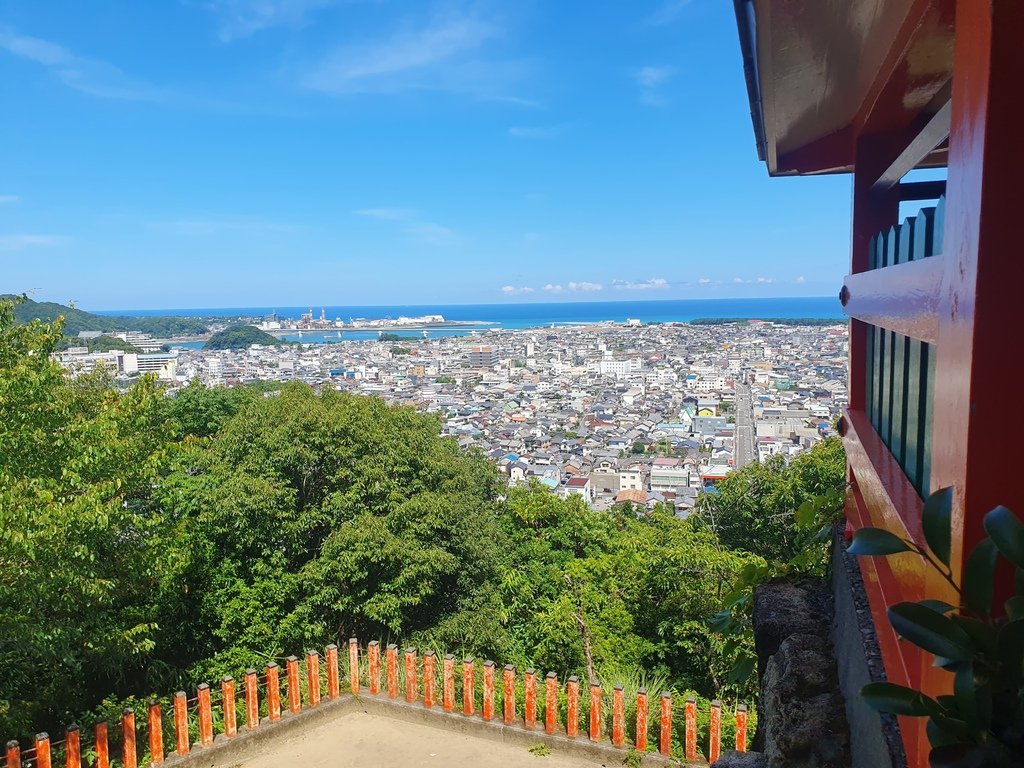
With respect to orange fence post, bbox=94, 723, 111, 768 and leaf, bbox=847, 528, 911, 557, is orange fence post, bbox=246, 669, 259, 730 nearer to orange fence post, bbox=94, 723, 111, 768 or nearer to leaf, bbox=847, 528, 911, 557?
orange fence post, bbox=94, 723, 111, 768

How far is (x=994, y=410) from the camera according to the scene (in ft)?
2.30

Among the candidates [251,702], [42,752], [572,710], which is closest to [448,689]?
[572,710]

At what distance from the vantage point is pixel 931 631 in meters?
0.56

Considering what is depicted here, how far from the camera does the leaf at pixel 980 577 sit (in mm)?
556

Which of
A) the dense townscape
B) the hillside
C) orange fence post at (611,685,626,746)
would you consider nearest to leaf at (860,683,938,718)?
orange fence post at (611,685,626,746)

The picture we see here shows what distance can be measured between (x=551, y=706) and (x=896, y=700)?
13.8ft

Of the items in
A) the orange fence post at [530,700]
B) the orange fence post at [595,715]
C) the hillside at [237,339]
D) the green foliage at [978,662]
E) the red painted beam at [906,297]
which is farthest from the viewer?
the hillside at [237,339]

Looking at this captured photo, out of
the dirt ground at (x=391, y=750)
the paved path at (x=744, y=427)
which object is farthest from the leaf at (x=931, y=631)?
the paved path at (x=744, y=427)

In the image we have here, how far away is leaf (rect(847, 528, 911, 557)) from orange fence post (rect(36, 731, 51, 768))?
182 inches

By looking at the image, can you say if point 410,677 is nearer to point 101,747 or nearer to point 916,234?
point 101,747

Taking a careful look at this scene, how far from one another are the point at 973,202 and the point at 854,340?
1825 mm

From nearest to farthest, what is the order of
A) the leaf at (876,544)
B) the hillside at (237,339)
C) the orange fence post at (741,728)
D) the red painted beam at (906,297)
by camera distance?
1. the leaf at (876,544)
2. the red painted beam at (906,297)
3. the orange fence post at (741,728)
4. the hillside at (237,339)

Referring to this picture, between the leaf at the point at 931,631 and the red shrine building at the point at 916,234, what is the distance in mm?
204

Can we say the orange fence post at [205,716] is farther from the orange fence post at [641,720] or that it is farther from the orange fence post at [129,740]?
the orange fence post at [641,720]
